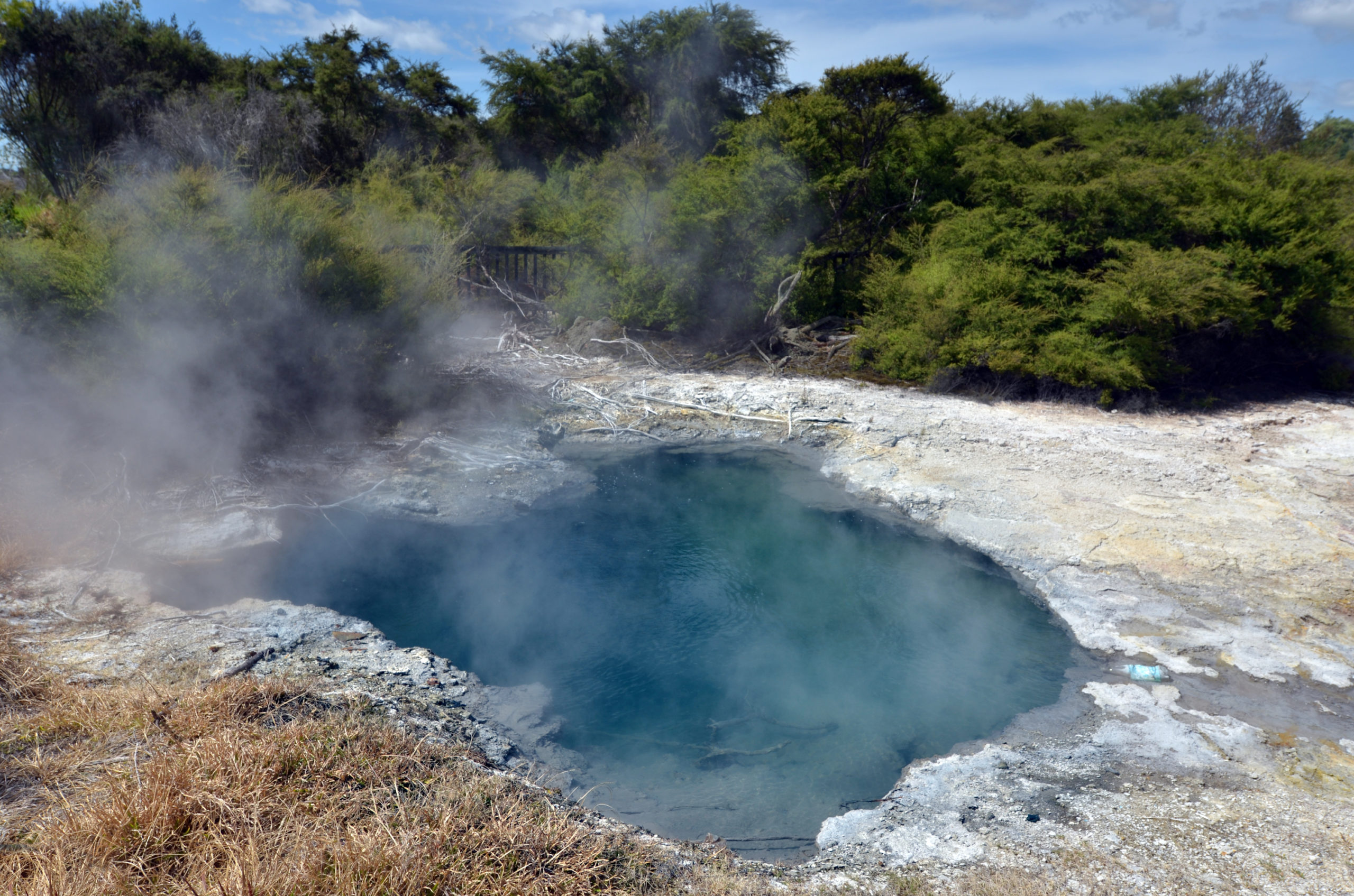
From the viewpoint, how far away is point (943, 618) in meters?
6.80

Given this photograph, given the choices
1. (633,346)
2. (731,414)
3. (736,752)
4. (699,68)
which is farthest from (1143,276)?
(699,68)

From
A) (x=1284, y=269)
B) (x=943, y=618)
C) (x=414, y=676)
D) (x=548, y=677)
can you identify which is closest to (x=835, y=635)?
(x=943, y=618)

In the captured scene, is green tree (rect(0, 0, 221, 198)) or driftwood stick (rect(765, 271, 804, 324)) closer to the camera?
driftwood stick (rect(765, 271, 804, 324))

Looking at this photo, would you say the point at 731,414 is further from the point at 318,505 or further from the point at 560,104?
the point at 560,104

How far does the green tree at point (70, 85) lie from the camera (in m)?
16.7

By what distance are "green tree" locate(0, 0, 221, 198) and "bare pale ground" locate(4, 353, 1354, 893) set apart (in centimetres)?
1361

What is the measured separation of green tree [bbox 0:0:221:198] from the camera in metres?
16.7

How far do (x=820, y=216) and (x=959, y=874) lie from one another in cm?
1265

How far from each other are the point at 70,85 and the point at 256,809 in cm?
2195

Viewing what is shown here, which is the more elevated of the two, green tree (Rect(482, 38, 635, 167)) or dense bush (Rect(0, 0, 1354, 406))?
green tree (Rect(482, 38, 635, 167))

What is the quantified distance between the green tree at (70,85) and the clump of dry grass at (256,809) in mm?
18061

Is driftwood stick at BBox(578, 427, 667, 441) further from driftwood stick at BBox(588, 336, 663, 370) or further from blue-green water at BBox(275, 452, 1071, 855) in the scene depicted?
driftwood stick at BBox(588, 336, 663, 370)

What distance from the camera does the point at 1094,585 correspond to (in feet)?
21.6

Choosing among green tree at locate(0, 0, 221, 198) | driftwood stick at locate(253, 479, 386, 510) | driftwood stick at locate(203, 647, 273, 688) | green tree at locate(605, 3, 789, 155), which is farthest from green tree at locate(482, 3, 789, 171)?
driftwood stick at locate(203, 647, 273, 688)
